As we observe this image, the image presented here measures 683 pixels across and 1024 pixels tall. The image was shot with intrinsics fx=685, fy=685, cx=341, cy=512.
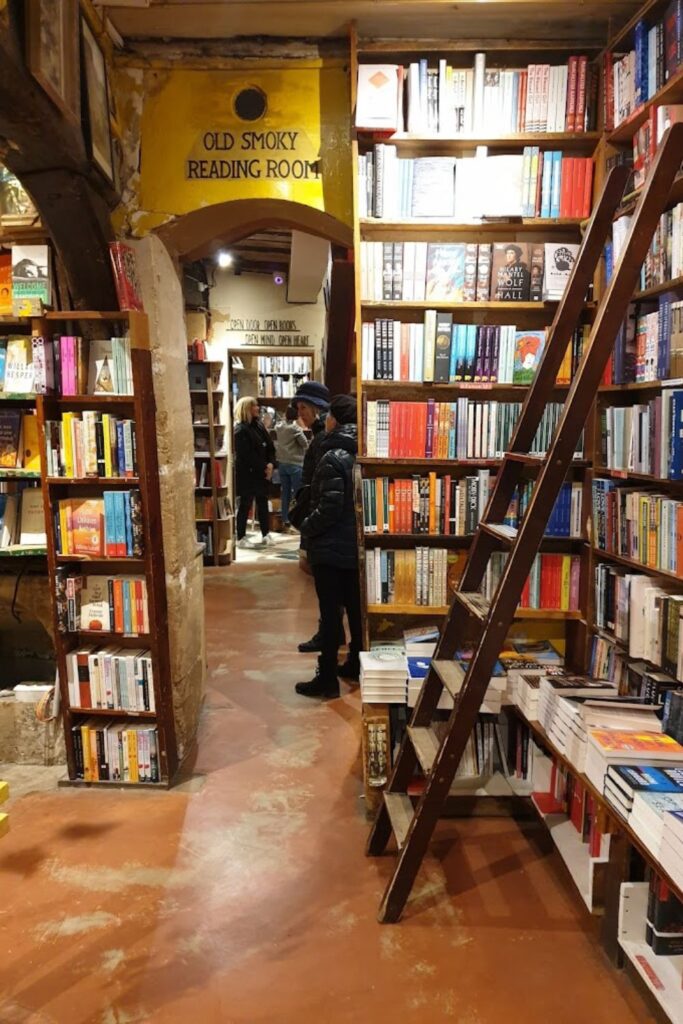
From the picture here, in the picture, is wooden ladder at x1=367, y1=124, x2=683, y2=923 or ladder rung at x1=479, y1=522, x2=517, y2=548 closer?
wooden ladder at x1=367, y1=124, x2=683, y2=923

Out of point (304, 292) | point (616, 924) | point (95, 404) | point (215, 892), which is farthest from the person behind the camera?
point (304, 292)

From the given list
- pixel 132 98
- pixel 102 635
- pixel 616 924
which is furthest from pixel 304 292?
pixel 616 924

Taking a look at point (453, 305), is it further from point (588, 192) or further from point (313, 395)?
point (313, 395)

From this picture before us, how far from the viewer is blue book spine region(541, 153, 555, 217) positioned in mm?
2749

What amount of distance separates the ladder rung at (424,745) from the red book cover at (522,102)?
234 cm

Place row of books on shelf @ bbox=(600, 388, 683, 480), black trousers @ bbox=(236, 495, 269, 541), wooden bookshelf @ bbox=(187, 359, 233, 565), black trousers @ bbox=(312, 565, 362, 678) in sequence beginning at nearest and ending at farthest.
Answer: row of books on shelf @ bbox=(600, 388, 683, 480) → black trousers @ bbox=(312, 565, 362, 678) → wooden bookshelf @ bbox=(187, 359, 233, 565) → black trousers @ bbox=(236, 495, 269, 541)

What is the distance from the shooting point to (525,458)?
2.18 metres

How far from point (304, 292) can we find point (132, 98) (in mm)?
4636

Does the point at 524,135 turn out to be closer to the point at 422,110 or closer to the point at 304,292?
the point at 422,110

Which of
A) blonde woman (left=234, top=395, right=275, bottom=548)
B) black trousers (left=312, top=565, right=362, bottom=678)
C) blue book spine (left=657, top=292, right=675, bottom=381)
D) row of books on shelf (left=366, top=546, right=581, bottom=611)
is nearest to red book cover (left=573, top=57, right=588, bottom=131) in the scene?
blue book spine (left=657, top=292, right=675, bottom=381)

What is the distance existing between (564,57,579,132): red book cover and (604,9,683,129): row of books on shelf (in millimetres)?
116

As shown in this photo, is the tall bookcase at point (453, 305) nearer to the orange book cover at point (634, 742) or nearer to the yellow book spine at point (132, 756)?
the orange book cover at point (634, 742)

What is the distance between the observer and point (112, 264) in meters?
2.68

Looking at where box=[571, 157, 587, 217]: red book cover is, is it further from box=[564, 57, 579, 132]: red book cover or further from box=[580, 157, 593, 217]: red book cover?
box=[564, 57, 579, 132]: red book cover
